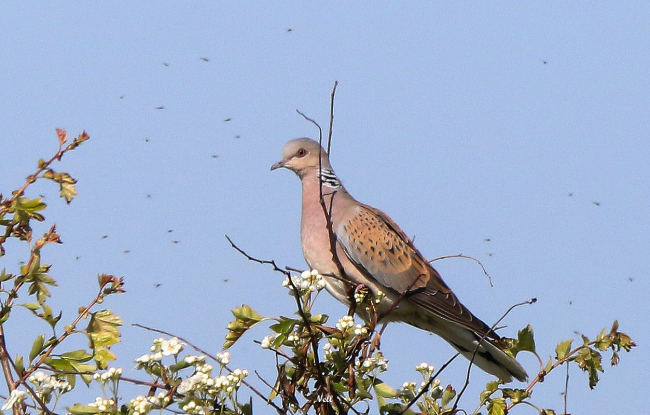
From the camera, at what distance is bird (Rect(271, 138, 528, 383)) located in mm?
4867

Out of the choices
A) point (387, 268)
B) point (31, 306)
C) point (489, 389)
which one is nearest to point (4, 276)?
point (31, 306)

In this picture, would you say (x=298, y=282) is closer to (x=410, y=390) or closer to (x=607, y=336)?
(x=410, y=390)

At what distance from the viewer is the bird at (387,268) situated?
4867 millimetres

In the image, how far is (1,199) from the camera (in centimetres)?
304

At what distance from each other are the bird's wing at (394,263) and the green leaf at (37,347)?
2.48m

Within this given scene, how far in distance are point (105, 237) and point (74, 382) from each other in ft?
4.41

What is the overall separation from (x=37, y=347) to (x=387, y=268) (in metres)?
2.62

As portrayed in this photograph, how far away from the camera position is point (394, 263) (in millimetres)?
5109

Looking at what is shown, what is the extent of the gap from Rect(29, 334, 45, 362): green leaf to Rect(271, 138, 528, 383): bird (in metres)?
2.11

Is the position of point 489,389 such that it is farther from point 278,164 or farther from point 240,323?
point 278,164

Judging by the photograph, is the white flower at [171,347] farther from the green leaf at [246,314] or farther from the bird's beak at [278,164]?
the bird's beak at [278,164]

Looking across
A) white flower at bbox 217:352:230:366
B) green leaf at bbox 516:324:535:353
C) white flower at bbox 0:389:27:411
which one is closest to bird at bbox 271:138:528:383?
green leaf at bbox 516:324:535:353

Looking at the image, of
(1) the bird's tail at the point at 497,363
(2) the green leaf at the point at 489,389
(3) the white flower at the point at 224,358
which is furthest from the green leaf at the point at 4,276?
(1) the bird's tail at the point at 497,363

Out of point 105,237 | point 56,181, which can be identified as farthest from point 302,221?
point 56,181
